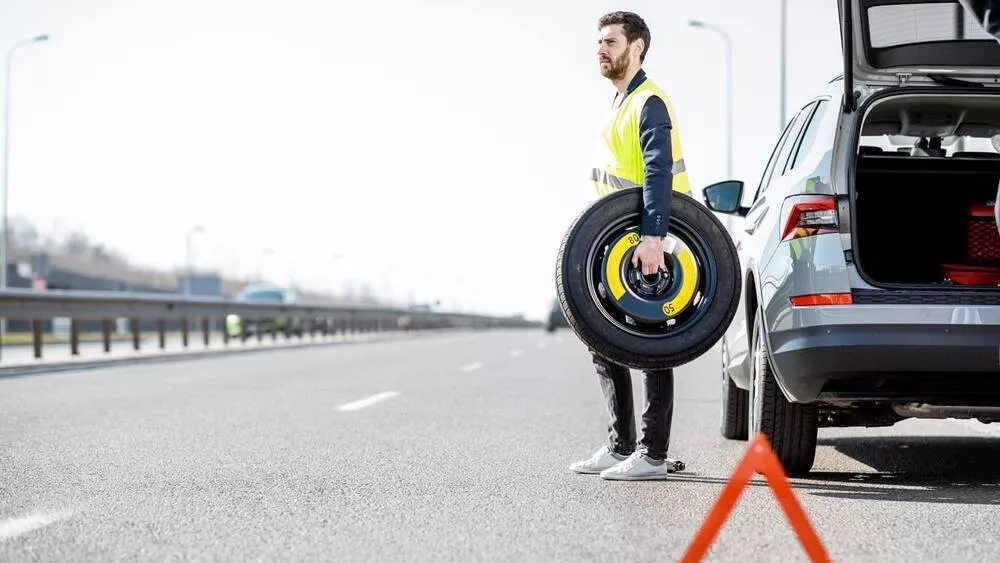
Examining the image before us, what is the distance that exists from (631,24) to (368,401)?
5.48 m

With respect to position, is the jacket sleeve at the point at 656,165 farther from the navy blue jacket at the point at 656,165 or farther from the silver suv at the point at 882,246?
the silver suv at the point at 882,246

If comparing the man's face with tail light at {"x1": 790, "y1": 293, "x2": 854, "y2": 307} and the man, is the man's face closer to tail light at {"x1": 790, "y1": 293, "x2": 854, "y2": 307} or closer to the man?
the man

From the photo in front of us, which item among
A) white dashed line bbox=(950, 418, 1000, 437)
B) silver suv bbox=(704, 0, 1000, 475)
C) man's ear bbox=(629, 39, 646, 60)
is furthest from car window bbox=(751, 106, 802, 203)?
white dashed line bbox=(950, 418, 1000, 437)

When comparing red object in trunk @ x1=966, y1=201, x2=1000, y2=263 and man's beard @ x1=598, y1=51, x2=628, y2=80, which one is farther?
red object in trunk @ x1=966, y1=201, x2=1000, y2=263

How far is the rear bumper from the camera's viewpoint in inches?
196

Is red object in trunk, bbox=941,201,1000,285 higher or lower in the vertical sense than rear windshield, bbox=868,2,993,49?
lower

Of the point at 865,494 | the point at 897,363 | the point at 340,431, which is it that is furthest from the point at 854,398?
the point at 340,431

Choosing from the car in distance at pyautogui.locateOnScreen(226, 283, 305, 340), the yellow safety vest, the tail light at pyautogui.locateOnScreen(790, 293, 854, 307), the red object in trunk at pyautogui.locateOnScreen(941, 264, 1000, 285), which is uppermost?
the yellow safety vest

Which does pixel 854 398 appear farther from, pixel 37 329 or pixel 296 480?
pixel 37 329

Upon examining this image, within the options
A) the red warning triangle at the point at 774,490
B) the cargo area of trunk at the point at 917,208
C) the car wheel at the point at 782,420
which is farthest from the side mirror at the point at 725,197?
the red warning triangle at the point at 774,490

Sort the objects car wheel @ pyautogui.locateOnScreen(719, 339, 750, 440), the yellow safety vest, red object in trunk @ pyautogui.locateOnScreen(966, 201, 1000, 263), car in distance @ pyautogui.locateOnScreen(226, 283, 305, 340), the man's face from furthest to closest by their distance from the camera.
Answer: car in distance @ pyautogui.locateOnScreen(226, 283, 305, 340) → car wheel @ pyautogui.locateOnScreen(719, 339, 750, 440) → red object in trunk @ pyautogui.locateOnScreen(966, 201, 1000, 263) → the man's face → the yellow safety vest

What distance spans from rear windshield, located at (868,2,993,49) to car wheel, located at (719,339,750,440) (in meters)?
2.62

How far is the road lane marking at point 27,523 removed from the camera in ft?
14.3

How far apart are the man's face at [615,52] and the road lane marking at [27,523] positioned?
316 cm
